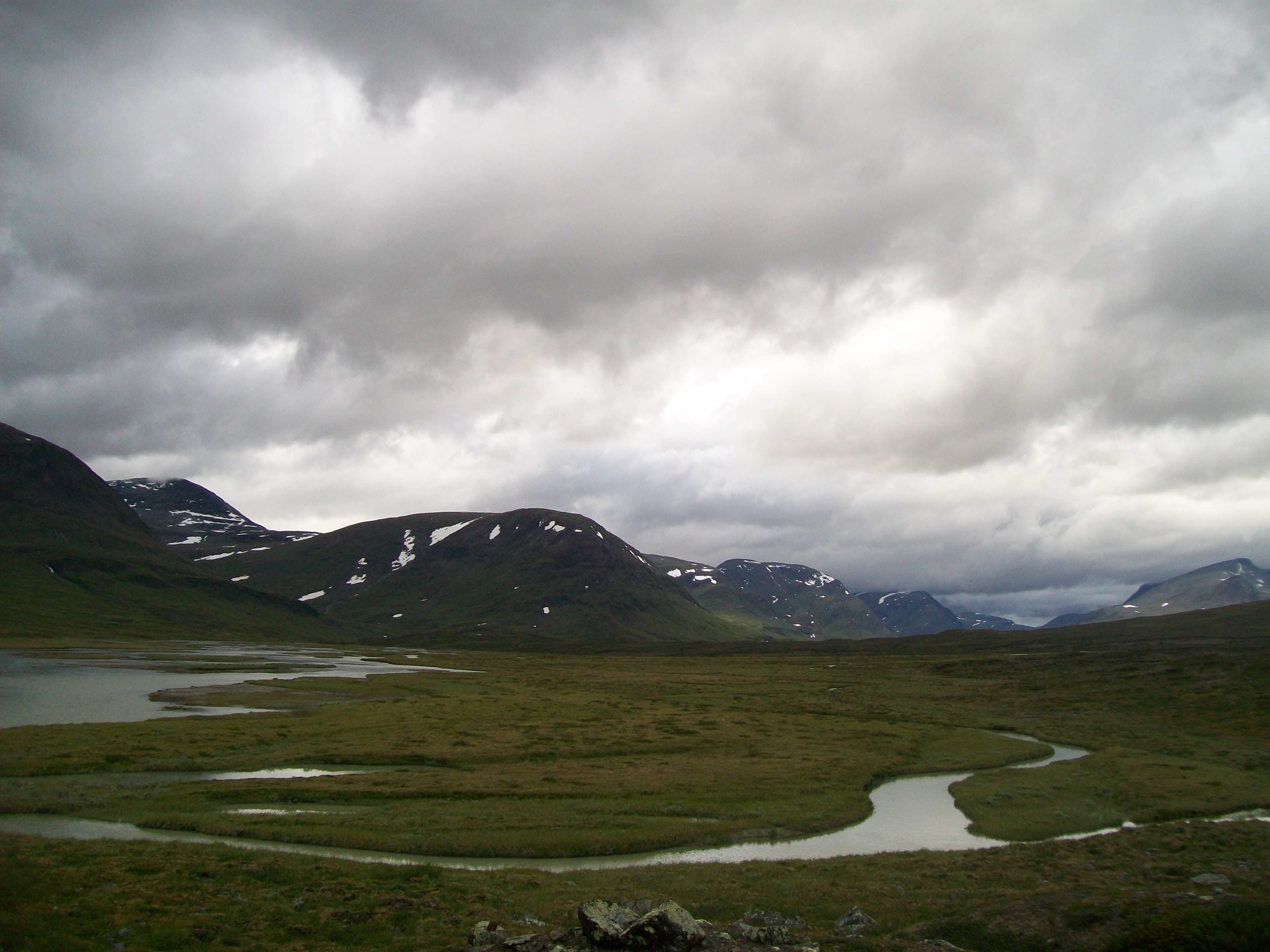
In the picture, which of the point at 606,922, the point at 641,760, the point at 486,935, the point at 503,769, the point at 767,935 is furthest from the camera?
the point at 641,760

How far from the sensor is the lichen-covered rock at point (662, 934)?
1692 centimetres

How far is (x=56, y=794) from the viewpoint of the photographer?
1432 inches

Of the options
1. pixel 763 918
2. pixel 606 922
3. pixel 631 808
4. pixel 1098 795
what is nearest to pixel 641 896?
pixel 763 918

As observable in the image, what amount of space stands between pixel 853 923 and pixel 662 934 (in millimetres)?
7502

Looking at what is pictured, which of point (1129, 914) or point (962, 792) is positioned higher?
point (1129, 914)

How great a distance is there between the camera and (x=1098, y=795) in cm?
4497

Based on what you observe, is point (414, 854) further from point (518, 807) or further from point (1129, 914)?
point (1129, 914)

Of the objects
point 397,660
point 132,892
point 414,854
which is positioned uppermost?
point 132,892

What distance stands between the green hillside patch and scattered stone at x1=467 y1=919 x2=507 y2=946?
29.0 metres

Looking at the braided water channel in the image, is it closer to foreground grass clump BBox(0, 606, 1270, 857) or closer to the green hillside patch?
foreground grass clump BBox(0, 606, 1270, 857)

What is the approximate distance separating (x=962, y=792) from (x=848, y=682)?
87490 mm

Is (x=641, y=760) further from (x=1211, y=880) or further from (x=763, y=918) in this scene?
(x=1211, y=880)

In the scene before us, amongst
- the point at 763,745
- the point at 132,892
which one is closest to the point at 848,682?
the point at 763,745

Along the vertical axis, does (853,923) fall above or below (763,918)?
above
